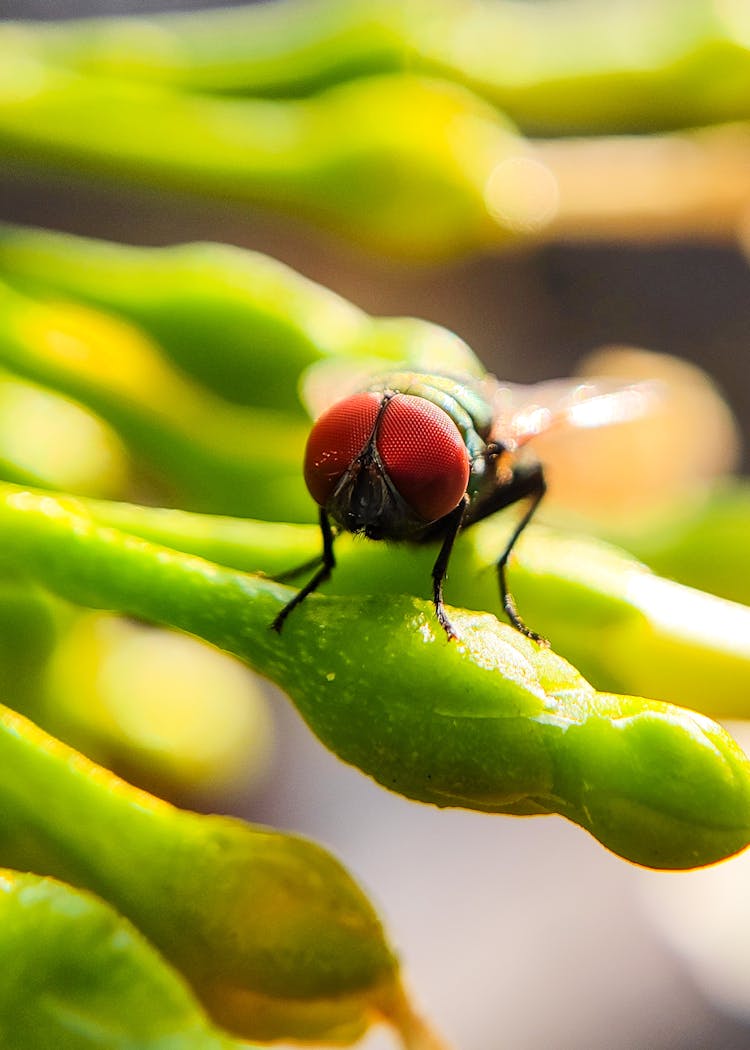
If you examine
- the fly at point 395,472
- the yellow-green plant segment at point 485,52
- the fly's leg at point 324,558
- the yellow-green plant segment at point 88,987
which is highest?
the yellow-green plant segment at point 485,52

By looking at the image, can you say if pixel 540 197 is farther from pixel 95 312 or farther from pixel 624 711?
pixel 624 711

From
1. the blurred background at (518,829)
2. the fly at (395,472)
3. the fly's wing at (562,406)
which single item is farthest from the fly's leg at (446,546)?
the blurred background at (518,829)

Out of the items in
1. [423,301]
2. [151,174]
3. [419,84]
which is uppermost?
[419,84]

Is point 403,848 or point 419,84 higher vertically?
point 419,84

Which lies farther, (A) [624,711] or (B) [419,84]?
(B) [419,84]

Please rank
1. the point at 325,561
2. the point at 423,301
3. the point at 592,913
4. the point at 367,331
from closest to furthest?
1. the point at 325,561
2. the point at 367,331
3. the point at 592,913
4. the point at 423,301

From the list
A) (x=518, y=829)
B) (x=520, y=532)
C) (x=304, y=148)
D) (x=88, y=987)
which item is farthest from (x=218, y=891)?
(x=518, y=829)

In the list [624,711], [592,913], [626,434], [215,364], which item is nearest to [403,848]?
[592,913]

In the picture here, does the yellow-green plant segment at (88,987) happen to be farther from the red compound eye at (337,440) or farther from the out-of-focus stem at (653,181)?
the out-of-focus stem at (653,181)
